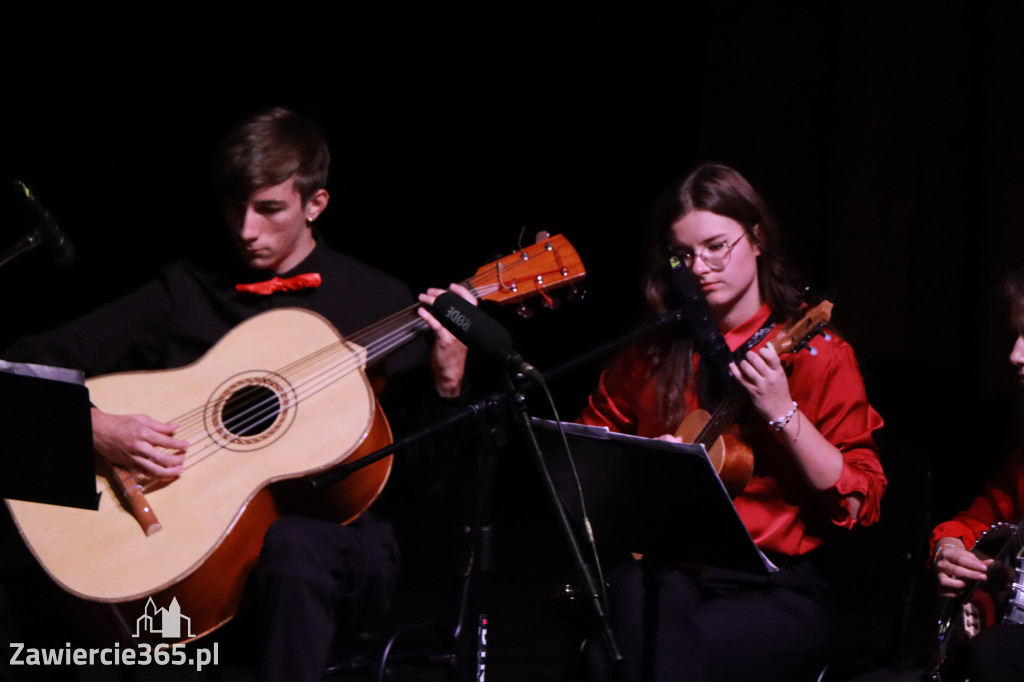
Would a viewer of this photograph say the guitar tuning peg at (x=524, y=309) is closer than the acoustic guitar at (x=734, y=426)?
No

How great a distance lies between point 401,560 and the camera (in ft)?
9.81

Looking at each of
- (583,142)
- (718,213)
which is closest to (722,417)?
(718,213)

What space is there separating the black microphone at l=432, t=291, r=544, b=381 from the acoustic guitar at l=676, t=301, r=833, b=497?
0.64 meters

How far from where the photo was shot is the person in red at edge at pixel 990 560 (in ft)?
6.88

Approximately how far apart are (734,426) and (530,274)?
72cm

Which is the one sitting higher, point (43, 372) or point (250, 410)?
point (43, 372)

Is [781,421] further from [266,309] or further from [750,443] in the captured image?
[266,309]

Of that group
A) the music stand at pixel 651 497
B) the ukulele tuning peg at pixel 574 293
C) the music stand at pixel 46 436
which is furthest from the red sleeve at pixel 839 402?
the music stand at pixel 46 436

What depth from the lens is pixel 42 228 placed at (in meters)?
2.66

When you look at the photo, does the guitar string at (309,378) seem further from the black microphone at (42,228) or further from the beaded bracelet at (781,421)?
the beaded bracelet at (781,421)

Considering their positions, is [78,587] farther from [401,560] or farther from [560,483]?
[560,483]

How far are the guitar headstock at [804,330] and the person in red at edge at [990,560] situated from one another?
16.8 inches

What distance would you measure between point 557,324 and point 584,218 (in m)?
0.58

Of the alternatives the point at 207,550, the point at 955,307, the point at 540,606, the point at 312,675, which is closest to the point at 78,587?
the point at 207,550
